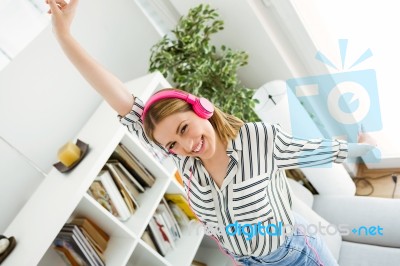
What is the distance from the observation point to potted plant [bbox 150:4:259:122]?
74.2 inches

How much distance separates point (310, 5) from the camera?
198 centimetres

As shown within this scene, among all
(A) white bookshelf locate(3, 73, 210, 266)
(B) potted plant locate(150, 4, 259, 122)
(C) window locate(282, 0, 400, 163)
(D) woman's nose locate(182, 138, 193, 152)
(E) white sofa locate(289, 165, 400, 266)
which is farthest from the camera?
(B) potted plant locate(150, 4, 259, 122)

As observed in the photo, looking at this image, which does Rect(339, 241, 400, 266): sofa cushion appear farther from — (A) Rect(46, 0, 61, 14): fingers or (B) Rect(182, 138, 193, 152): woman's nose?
(A) Rect(46, 0, 61, 14): fingers

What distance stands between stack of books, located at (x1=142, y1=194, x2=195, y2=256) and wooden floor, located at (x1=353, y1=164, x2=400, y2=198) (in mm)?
1366

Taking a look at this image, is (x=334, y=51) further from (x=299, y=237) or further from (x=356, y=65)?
(x=299, y=237)

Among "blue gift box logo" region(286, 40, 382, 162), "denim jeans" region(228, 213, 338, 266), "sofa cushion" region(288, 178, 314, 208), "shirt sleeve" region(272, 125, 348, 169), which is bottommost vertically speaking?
"denim jeans" region(228, 213, 338, 266)

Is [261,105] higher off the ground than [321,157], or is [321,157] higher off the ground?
[261,105]

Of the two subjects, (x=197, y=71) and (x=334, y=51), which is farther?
(x=334, y=51)

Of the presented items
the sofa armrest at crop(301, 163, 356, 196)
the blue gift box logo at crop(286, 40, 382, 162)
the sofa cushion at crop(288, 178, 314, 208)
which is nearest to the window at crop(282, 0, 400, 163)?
the blue gift box logo at crop(286, 40, 382, 162)

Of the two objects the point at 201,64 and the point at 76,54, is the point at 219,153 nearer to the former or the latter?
the point at 76,54

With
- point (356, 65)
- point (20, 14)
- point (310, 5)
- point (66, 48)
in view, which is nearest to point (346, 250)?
point (356, 65)

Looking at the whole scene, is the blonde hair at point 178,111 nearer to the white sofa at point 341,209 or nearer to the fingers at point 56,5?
the fingers at point 56,5

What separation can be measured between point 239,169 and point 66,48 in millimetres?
663

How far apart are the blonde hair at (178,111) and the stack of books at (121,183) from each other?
2.32 ft
